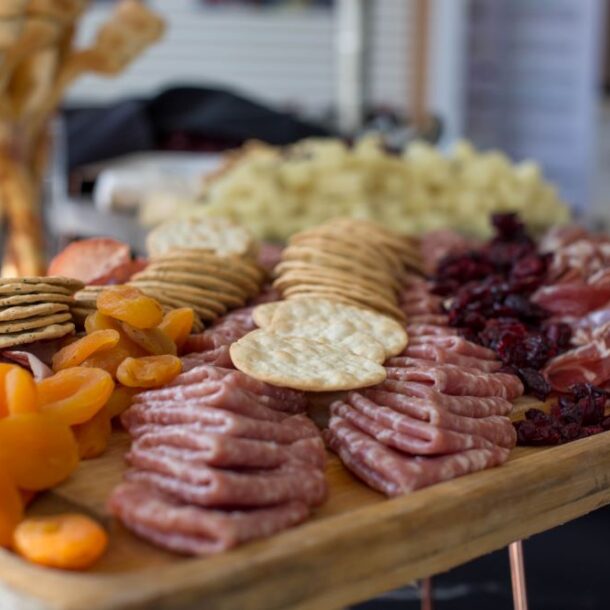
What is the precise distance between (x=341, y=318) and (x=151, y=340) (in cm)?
25

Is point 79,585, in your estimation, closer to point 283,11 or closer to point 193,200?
point 193,200

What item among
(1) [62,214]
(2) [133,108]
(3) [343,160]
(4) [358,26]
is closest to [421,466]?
(3) [343,160]

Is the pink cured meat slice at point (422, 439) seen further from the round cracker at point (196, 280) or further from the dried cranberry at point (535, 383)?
the round cracker at point (196, 280)

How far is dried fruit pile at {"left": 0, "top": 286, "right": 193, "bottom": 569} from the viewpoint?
72 cm

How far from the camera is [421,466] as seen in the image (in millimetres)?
860

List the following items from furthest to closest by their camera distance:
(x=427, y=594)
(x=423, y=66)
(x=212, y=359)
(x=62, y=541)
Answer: (x=423, y=66) → (x=427, y=594) → (x=212, y=359) → (x=62, y=541)

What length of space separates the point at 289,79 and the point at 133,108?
2.76 meters

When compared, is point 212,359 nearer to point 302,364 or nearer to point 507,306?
point 302,364

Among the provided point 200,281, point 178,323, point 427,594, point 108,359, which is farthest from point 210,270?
point 427,594

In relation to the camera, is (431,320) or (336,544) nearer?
(336,544)

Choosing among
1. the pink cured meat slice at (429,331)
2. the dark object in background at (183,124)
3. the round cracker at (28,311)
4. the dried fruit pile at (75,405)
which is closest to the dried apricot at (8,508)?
the dried fruit pile at (75,405)

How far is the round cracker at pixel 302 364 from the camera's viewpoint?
925mm

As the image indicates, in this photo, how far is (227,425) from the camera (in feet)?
2.68

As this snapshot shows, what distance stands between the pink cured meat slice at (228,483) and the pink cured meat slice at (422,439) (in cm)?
9
